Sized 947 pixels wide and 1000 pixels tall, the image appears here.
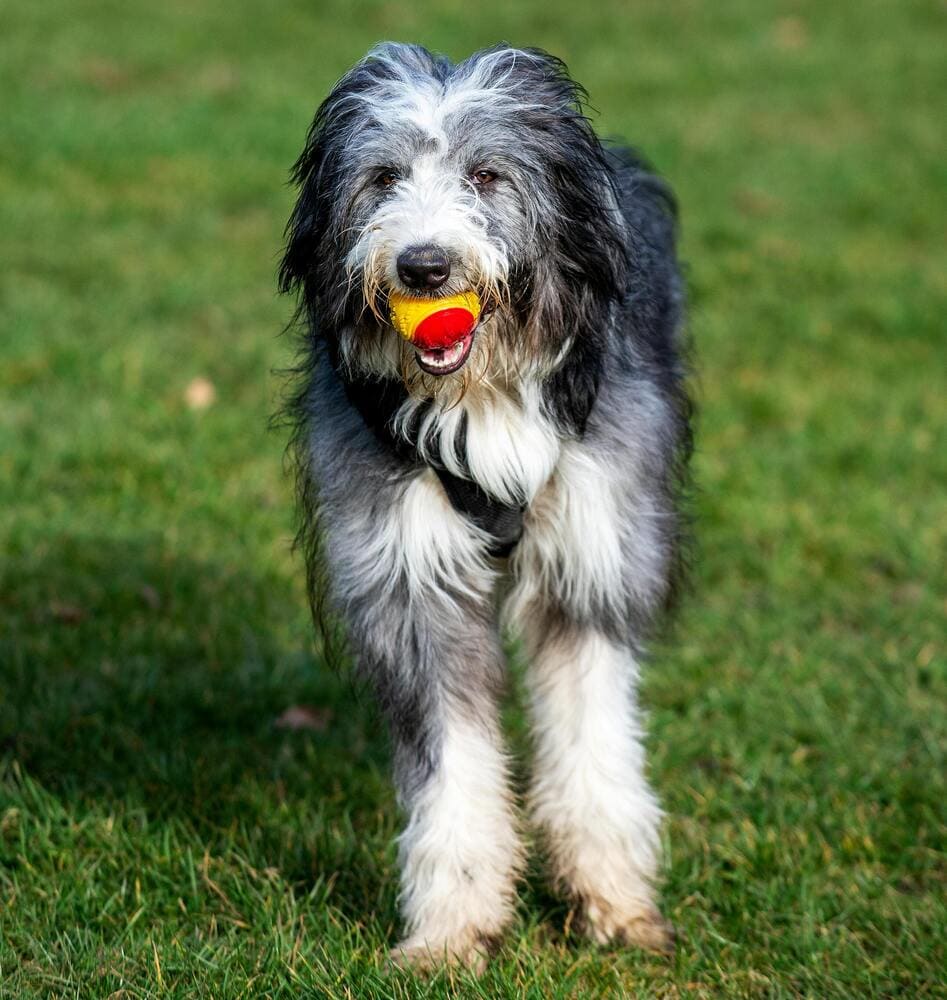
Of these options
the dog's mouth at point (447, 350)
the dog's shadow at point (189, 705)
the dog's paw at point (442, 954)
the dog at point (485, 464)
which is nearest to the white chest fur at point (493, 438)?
the dog at point (485, 464)

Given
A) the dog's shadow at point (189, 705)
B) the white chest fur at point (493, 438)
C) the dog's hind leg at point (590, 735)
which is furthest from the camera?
the dog's shadow at point (189, 705)

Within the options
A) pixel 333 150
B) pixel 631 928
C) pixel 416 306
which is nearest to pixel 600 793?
pixel 631 928

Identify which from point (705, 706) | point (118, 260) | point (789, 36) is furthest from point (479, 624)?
point (789, 36)

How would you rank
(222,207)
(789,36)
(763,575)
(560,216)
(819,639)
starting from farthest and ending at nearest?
(789,36)
(222,207)
(763,575)
(819,639)
(560,216)

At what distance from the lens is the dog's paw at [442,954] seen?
3189 millimetres

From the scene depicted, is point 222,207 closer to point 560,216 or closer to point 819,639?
point 819,639

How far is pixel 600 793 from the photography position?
3.46 meters

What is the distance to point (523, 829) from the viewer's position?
360 centimetres

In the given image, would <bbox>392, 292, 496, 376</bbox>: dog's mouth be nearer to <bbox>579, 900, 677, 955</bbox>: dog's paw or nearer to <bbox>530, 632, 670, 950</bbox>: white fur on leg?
<bbox>530, 632, 670, 950</bbox>: white fur on leg

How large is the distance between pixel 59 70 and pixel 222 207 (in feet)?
9.08

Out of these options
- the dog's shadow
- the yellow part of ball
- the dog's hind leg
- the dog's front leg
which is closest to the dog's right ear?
the yellow part of ball

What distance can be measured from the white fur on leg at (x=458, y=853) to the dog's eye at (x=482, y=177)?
3.71ft

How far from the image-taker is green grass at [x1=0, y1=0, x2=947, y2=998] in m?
3.39

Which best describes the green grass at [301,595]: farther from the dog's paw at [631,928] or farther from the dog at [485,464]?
the dog at [485,464]
